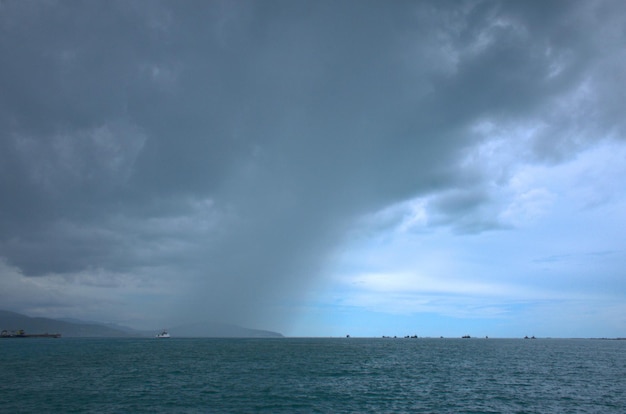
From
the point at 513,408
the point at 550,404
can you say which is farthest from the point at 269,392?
the point at 550,404

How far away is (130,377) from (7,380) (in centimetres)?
1922

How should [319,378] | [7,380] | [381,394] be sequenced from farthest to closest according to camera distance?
[319,378]
[7,380]
[381,394]

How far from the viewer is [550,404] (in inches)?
2121

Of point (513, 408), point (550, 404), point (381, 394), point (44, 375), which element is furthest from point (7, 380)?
point (550, 404)

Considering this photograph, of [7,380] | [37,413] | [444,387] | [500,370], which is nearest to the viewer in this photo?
[37,413]

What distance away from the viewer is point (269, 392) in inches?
2388

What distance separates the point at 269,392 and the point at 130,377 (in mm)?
30850

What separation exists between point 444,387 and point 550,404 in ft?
54.1

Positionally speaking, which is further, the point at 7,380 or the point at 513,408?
the point at 7,380

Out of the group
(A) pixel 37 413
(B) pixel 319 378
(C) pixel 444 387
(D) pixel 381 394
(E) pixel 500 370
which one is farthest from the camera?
(E) pixel 500 370

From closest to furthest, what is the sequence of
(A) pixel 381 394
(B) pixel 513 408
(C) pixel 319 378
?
(B) pixel 513 408 → (A) pixel 381 394 → (C) pixel 319 378

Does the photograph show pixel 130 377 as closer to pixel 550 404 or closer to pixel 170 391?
pixel 170 391

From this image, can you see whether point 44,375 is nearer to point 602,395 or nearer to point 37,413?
point 37,413

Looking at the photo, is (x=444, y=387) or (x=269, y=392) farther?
(x=444, y=387)
